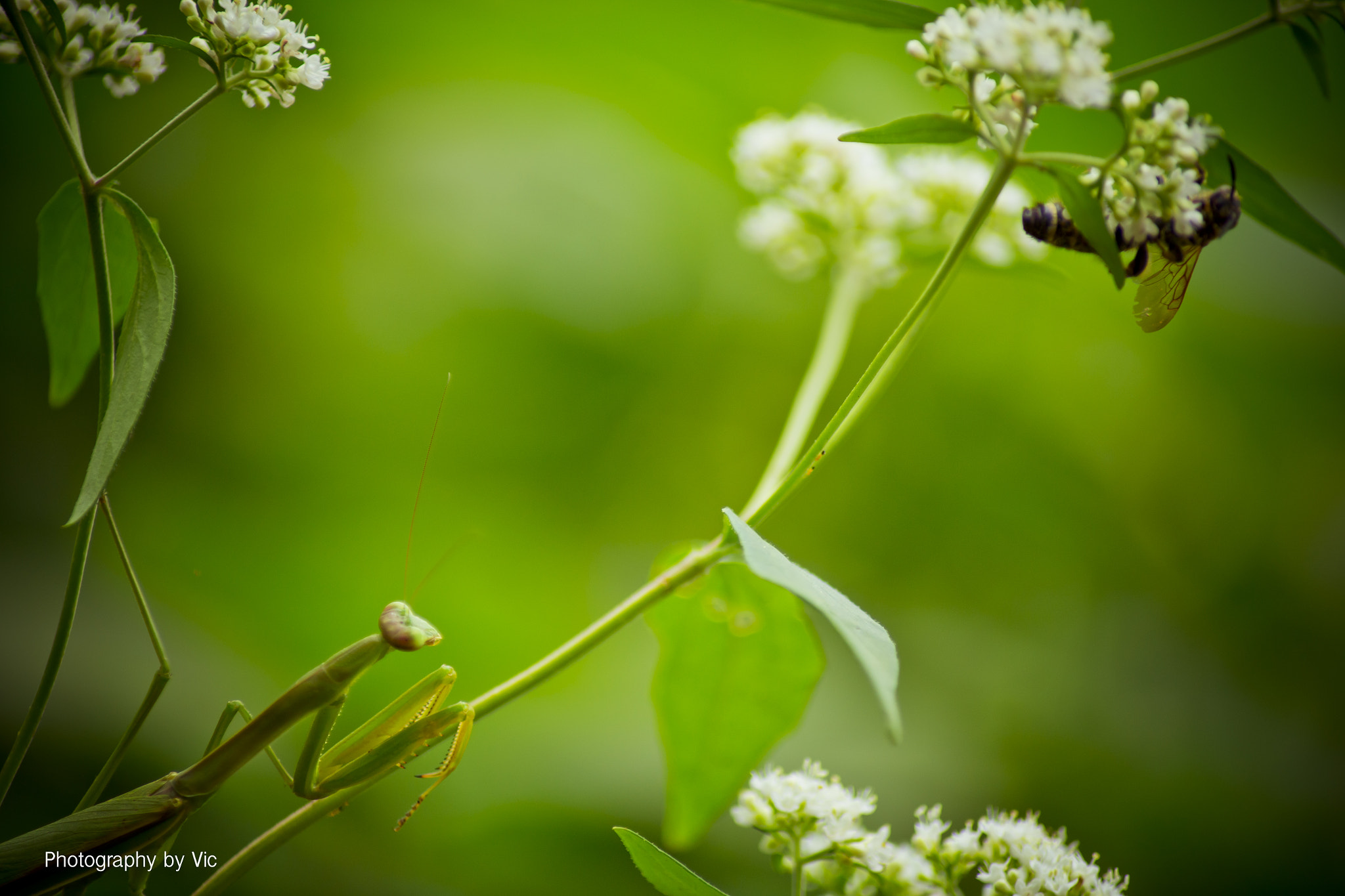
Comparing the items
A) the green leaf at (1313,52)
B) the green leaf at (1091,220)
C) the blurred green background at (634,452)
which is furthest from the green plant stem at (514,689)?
the blurred green background at (634,452)

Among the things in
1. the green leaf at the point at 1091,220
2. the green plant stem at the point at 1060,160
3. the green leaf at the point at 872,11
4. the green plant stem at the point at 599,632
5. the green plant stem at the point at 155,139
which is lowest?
the green plant stem at the point at 599,632

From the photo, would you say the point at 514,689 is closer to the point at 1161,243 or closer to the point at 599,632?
the point at 599,632

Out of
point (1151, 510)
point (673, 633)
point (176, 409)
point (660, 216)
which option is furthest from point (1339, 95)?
point (176, 409)

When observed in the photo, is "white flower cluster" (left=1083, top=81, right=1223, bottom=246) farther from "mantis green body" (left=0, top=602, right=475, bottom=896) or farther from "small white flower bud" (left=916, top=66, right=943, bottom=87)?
"mantis green body" (left=0, top=602, right=475, bottom=896)

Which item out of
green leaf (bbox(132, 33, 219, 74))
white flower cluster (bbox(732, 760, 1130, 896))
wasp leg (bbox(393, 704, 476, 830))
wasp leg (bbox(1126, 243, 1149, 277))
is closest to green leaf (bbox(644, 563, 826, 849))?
white flower cluster (bbox(732, 760, 1130, 896))

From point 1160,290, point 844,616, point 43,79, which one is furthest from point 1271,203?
point 43,79

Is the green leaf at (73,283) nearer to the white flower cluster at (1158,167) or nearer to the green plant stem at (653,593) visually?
the green plant stem at (653,593)
